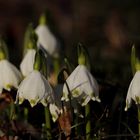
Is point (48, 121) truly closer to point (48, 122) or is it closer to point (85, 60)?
point (48, 122)

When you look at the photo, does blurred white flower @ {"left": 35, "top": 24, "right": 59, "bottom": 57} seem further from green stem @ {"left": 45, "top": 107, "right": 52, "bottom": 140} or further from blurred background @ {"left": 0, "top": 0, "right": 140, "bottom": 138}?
green stem @ {"left": 45, "top": 107, "right": 52, "bottom": 140}

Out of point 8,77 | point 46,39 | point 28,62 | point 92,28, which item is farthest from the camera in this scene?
point 92,28

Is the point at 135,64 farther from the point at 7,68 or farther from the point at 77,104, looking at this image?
the point at 7,68

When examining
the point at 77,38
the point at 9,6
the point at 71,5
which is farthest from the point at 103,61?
the point at 9,6

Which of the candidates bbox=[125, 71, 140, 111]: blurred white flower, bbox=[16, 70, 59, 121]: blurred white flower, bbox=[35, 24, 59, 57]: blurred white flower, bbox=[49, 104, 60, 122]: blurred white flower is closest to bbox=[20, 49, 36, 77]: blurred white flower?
bbox=[49, 104, 60, 122]: blurred white flower

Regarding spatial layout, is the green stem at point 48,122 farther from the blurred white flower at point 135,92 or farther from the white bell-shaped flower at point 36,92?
the blurred white flower at point 135,92

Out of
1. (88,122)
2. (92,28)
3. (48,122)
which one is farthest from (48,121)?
(92,28)

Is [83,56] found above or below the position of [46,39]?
below
